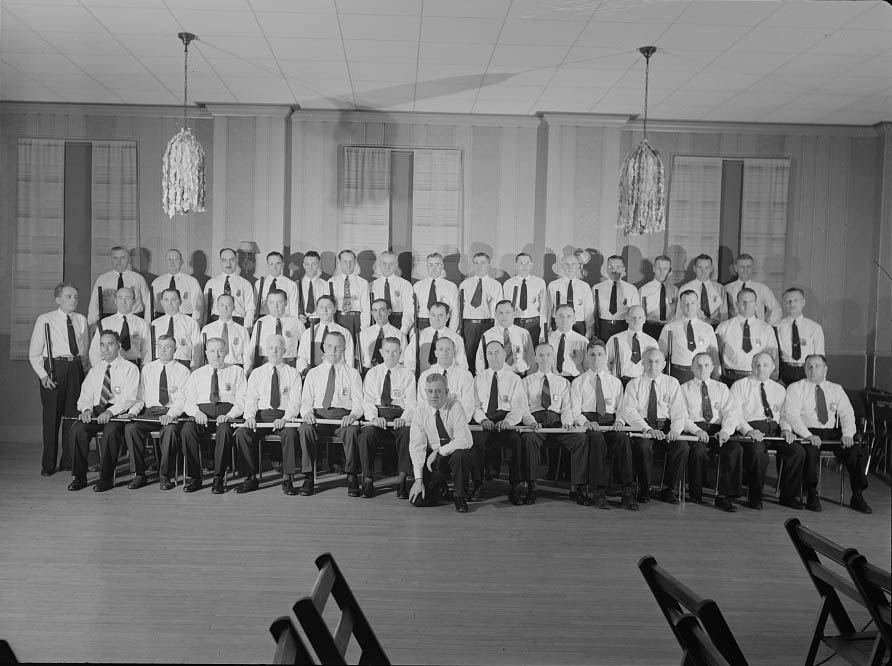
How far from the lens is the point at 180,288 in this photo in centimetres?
636

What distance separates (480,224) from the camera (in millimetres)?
6863

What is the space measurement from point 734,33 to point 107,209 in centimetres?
519

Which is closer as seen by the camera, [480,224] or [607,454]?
[607,454]

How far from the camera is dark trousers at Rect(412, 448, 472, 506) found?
188 inches

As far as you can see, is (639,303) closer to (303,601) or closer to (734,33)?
(734,33)

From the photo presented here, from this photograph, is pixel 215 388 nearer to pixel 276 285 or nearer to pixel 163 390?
pixel 163 390

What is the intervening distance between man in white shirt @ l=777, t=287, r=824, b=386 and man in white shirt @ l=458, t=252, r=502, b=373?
2.49 metres

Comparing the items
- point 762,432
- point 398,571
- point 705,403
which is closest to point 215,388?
point 398,571

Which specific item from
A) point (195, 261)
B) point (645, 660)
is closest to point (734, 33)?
point (645, 660)

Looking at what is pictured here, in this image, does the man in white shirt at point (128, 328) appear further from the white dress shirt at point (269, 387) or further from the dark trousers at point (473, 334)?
the dark trousers at point (473, 334)

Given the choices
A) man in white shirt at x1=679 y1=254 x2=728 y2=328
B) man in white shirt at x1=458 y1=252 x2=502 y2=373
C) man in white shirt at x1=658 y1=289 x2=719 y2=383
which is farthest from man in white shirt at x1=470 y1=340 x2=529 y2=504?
Answer: man in white shirt at x1=679 y1=254 x2=728 y2=328

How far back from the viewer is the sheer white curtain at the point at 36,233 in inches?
231

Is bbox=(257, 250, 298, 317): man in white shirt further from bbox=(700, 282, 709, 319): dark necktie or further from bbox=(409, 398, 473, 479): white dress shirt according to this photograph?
bbox=(700, 282, 709, 319): dark necktie

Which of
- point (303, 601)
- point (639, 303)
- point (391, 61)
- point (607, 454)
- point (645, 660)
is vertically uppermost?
point (391, 61)
